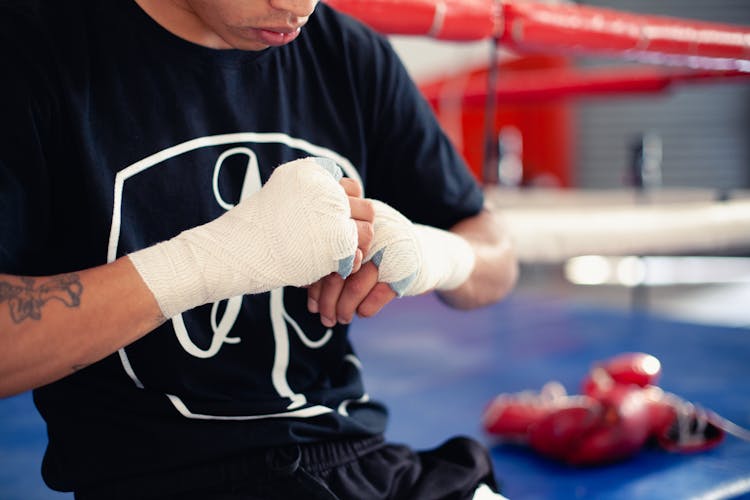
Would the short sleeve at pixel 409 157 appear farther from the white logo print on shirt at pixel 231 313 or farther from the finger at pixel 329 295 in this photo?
the finger at pixel 329 295

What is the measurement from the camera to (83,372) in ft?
2.59

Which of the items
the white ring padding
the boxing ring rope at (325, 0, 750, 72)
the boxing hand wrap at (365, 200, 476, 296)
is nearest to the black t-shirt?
the boxing hand wrap at (365, 200, 476, 296)

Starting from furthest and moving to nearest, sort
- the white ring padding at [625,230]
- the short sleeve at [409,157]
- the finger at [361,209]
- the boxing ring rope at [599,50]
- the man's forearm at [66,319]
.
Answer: the white ring padding at [625,230]
the boxing ring rope at [599,50]
the short sleeve at [409,157]
the finger at [361,209]
the man's forearm at [66,319]

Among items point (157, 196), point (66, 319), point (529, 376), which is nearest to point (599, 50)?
point (529, 376)

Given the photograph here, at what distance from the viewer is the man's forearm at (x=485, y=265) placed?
1.01 metres

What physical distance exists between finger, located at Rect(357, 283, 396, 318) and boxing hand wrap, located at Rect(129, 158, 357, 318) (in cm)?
11

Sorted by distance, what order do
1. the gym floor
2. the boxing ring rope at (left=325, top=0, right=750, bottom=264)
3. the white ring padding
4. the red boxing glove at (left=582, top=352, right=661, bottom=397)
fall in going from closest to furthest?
the gym floor
the red boxing glove at (left=582, top=352, right=661, bottom=397)
the boxing ring rope at (left=325, top=0, right=750, bottom=264)
the white ring padding

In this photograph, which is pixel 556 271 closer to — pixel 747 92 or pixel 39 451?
pixel 747 92

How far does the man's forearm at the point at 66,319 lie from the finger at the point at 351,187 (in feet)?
0.71

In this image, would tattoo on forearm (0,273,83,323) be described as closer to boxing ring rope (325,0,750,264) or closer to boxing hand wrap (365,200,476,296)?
boxing hand wrap (365,200,476,296)

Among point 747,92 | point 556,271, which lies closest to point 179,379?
point 556,271

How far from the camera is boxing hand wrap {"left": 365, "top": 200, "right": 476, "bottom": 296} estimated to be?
79 cm

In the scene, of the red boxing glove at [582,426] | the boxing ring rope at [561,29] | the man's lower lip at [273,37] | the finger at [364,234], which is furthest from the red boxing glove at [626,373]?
the man's lower lip at [273,37]

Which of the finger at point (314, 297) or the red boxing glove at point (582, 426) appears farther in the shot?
the red boxing glove at point (582, 426)
